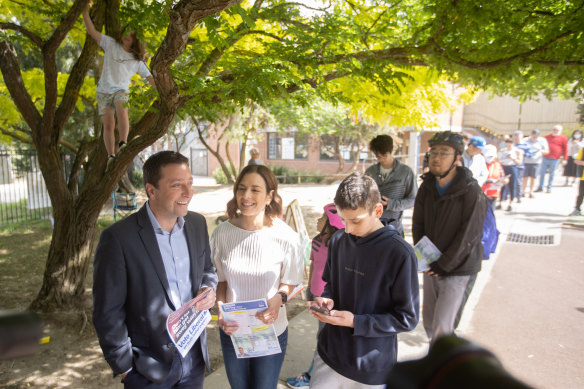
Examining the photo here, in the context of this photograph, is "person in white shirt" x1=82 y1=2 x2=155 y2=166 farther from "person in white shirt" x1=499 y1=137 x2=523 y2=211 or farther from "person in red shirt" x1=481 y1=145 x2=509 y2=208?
"person in white shirt" x1=499 y1=137 x2=523 y2=211

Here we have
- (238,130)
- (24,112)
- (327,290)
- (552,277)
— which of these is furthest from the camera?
(238,130)

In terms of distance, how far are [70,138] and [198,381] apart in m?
13.3

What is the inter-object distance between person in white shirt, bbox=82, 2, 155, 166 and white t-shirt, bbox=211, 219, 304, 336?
7.01 ft

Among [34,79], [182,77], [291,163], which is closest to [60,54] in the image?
[34,79]

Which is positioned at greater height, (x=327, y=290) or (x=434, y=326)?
(x=327, y=290)

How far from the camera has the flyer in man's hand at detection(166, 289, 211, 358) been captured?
1.95m

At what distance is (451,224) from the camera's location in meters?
3.21

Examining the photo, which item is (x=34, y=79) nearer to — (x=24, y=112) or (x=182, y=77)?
(x=24, y=112)

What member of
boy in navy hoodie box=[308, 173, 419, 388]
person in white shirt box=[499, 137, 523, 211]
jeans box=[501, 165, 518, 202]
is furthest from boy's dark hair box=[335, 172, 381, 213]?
jeans box=[501, 165, 518, 202]

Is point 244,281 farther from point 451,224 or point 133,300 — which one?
point 451,224

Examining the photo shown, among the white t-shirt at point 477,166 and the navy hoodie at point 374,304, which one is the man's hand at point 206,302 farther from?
the white t-shirt at point 477,166

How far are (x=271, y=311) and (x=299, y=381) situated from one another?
1.36 metres

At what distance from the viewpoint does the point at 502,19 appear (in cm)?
376

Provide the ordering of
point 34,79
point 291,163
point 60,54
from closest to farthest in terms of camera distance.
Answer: point 34,79 < point 60,54 < point 291,163
